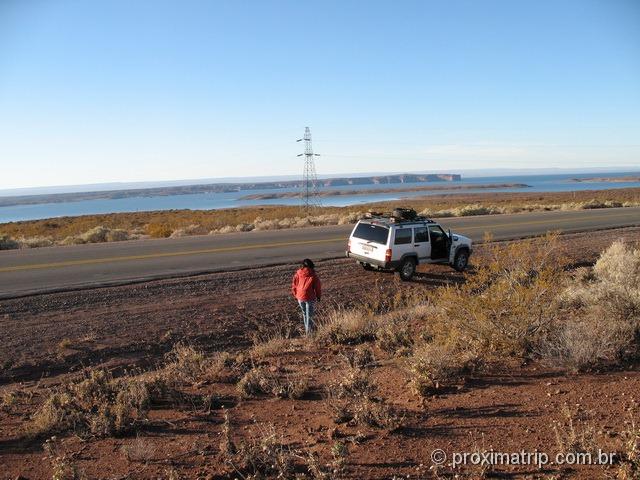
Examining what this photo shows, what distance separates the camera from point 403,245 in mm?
14914

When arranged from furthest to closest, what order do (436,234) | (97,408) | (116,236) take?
(116,236) < (436,234) < (97,408)

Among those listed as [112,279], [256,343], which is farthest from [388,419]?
[112,279]

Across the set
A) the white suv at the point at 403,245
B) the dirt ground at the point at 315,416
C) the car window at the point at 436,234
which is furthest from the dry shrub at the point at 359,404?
the car window at the point at 436,234

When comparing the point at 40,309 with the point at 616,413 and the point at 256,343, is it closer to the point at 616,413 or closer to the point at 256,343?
the point at 256,343

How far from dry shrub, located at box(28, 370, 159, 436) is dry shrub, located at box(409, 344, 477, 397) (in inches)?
132

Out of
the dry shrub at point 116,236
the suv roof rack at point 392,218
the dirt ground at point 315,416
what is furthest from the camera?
the dry shrub at point 116,236

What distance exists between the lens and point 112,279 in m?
14.5

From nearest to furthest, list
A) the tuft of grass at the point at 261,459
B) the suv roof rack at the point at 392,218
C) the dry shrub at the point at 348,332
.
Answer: the tuft of grass at the point at 261,459 → the dry shrub at the point at 348,332 → the suv roof rack at the point at 392,218

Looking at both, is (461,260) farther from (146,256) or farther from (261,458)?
(261,458)

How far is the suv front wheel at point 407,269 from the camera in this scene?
49.3 feet

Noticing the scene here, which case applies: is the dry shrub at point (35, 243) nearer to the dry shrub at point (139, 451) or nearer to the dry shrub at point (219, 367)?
the dry shrub at point (219, 367)

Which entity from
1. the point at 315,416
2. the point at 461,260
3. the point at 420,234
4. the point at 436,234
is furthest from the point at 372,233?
the point at 315,416

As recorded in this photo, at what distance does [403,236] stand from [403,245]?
260 millimetres

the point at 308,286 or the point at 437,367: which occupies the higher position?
the point at 308,286
